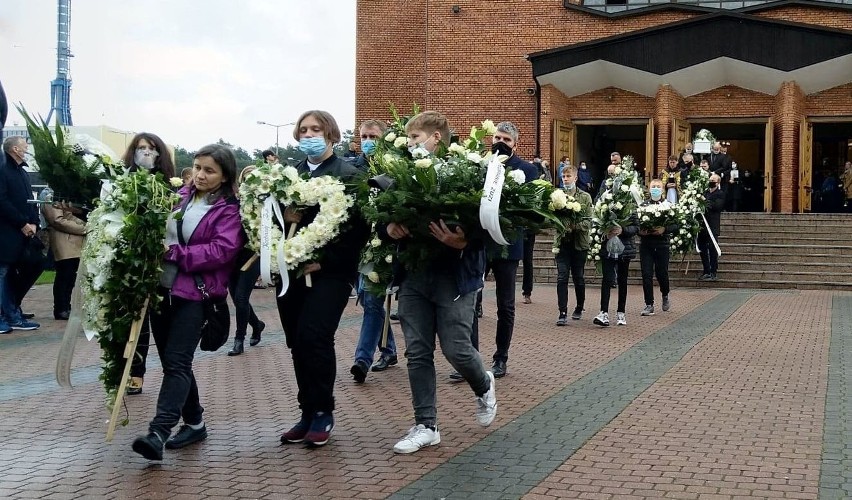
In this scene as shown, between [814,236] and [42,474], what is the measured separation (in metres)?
21.1

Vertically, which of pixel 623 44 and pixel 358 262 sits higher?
pixel 623 44

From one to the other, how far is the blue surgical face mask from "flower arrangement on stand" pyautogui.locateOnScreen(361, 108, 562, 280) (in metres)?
0.39

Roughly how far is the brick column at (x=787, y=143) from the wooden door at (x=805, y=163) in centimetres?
30

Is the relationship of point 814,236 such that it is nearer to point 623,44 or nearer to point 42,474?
point 623,44

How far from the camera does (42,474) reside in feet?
19.0

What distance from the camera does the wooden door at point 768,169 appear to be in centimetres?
3031

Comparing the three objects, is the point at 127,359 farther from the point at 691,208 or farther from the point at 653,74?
the point at 653,74

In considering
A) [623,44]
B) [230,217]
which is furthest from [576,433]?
[623,44]

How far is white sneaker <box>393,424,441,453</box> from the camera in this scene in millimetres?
6227

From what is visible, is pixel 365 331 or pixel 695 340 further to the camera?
pixel 695 340

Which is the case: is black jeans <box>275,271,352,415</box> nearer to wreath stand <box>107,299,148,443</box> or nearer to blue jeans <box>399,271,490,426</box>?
blue jeans <box>399,271,490,426</box>

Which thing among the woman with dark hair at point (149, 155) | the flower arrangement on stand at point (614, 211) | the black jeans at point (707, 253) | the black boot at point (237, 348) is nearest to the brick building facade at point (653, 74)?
the black jeans at point (707, 253)

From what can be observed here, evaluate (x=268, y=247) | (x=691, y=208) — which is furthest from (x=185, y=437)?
(x=691, y=208)

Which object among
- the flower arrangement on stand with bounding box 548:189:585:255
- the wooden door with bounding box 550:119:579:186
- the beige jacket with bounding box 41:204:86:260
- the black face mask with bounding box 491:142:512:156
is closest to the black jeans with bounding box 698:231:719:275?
the wooden door with bounding box 550:119:579:186
